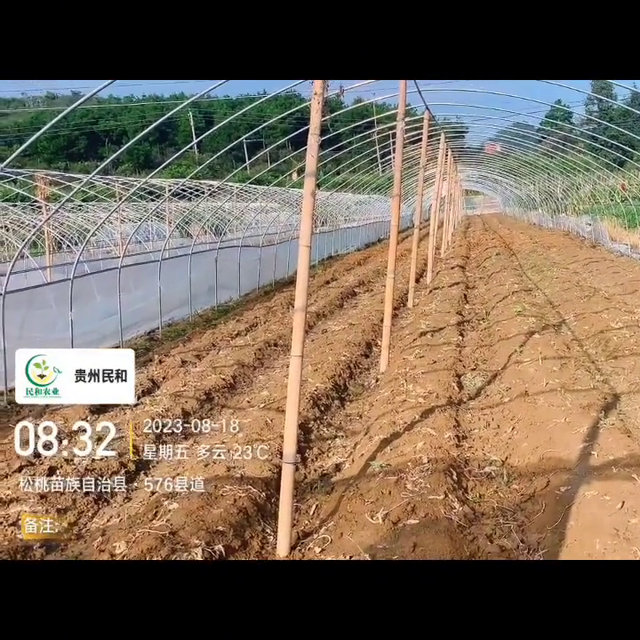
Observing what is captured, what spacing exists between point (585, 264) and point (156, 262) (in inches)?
335

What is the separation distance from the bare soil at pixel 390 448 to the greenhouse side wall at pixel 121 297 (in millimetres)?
543

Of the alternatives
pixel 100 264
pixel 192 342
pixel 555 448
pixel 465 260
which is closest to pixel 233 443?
pixel 555 448

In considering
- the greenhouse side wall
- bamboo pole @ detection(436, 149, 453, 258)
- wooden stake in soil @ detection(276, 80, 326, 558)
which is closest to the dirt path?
wooden stake in soil @ detection(276, 80, 326, 558)

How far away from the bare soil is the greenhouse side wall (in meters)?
0.54

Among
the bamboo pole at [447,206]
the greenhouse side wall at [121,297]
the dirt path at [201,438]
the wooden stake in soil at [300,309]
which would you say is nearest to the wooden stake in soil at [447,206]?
the bamboo pole at [447,206]

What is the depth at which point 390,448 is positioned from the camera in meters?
4.65

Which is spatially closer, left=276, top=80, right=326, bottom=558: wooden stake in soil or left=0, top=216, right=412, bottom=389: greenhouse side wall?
left=276, top=80, right=326, bottom=558: wooden stake in soil

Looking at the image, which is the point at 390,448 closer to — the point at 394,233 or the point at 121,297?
the point at 394,233

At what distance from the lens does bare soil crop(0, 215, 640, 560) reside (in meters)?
3.67

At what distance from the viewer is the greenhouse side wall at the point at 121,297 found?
22.9 feet

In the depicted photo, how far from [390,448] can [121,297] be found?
5.07m
